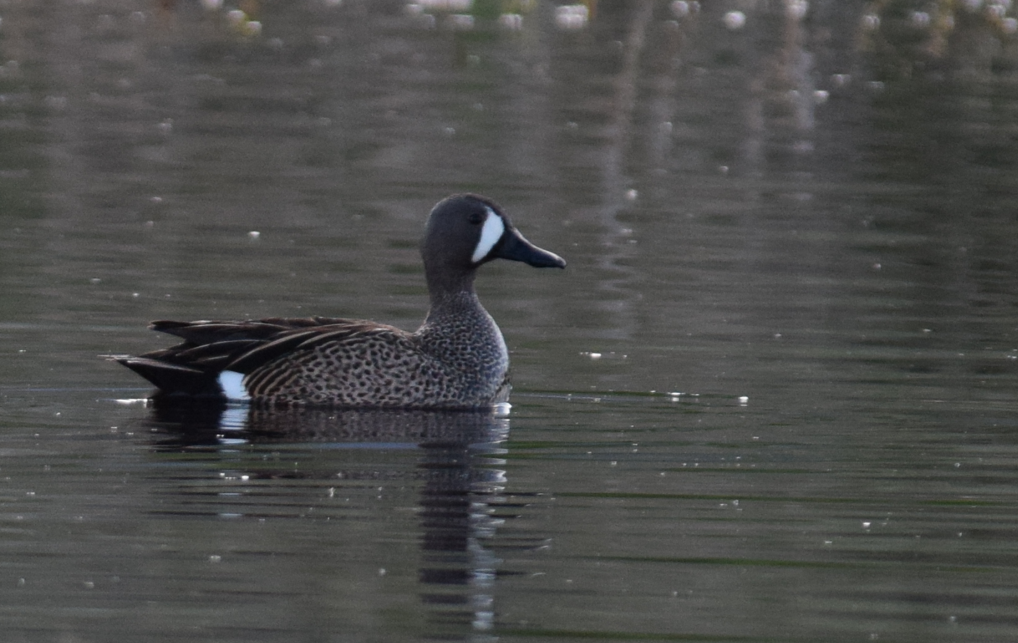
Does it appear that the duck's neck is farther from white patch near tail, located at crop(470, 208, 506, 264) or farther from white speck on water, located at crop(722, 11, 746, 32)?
white speck on water, located at crop(722, 11, 746, 32)

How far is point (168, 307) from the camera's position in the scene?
38.4ft

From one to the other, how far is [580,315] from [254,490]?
176 inches

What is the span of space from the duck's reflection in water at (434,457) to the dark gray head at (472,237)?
1.04m

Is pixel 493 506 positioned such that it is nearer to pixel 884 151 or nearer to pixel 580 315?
pixel 580 315

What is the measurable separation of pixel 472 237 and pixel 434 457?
7.34 feet

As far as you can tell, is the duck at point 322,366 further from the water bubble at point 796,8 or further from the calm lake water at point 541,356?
the water bubble at point 796,8

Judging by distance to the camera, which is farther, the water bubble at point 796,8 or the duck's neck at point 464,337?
the water bubble at point 796,8

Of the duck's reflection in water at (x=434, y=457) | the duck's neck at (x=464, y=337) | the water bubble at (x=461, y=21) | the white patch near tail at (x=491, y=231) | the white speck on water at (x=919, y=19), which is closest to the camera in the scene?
the duck's reflection in water at (x=434, y=457)

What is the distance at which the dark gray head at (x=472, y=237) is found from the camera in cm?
1058

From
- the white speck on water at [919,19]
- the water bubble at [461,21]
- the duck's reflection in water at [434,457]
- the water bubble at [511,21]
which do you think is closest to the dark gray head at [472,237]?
the duck's reflection in water at [434,457]

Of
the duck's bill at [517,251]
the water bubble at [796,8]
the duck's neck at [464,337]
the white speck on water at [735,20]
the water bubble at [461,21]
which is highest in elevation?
the water bubble at [796,8]

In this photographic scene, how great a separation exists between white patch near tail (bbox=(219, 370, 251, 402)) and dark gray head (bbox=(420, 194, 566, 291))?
4.31ft

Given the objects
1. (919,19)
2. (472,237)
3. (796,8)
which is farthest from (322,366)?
(919,19)

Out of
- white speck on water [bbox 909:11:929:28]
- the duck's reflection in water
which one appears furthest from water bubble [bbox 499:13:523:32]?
the duck's reflection in water
